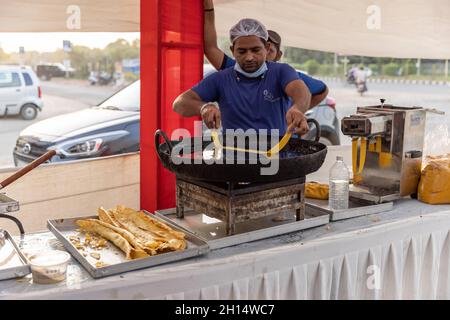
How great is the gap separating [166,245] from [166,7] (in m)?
1.87

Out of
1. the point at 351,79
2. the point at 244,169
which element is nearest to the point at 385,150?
the point at 244,169

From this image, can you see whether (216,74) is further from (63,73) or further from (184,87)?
(63,73)

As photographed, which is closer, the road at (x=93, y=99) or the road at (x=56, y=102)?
the road at (x=56, y=102)

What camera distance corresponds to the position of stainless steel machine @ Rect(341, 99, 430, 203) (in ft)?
8.37

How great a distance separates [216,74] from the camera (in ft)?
8.57

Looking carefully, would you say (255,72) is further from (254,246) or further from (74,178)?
(74,178)

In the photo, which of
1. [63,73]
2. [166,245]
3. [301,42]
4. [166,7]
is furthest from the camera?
[63,73]

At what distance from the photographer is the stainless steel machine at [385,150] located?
8.37ft

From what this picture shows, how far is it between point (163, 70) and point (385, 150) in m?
1.52

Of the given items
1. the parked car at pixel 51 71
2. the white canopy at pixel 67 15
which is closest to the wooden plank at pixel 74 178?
the white canopy at pixel 67 15

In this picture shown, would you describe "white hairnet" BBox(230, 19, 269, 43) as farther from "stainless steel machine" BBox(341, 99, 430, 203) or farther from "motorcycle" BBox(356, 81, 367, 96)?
"motorcycle" BBox(356, 81, 367, 96)

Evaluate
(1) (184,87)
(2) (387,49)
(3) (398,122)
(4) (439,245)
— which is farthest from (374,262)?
(2) (387,49)

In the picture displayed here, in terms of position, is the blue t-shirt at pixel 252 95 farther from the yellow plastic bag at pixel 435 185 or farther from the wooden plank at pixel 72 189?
the wooden plank at pixel 72 189

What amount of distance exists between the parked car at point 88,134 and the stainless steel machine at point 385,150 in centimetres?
258
